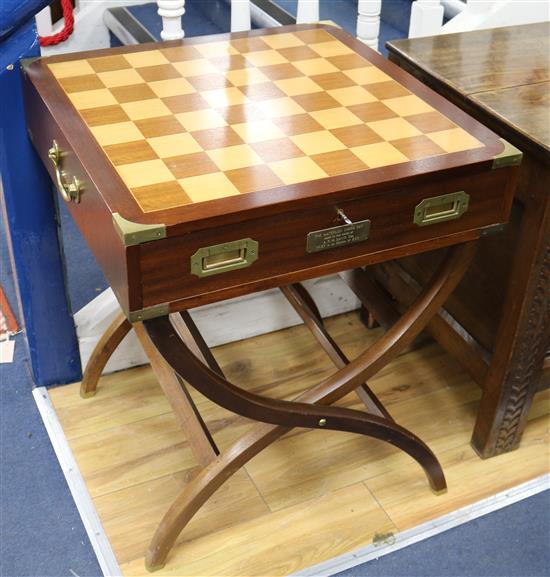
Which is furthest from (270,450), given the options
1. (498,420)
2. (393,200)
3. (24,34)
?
(24,34)

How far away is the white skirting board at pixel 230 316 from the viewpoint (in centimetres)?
208

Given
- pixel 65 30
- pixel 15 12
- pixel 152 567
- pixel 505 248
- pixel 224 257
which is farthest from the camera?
pixel 65 30

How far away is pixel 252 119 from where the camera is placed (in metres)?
1.48

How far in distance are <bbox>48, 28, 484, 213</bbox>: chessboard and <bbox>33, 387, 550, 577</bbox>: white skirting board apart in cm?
80

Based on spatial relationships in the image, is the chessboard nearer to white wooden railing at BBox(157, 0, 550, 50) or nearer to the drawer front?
the drawer front

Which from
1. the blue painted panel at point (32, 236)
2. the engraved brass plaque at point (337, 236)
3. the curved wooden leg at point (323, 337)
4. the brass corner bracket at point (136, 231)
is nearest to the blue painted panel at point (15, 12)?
the blue painted panel at point (32, 236)

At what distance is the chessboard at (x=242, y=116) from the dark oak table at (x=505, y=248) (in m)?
0.15

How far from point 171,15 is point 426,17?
1.97ft

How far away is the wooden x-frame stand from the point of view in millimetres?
1513

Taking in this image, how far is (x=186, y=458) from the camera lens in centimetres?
193

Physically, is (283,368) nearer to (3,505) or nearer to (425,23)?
(3,505)

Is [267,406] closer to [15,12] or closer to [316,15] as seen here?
[15,12]

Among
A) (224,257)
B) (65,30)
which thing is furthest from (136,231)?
(65,30)

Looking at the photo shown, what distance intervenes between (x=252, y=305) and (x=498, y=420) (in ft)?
2.24
